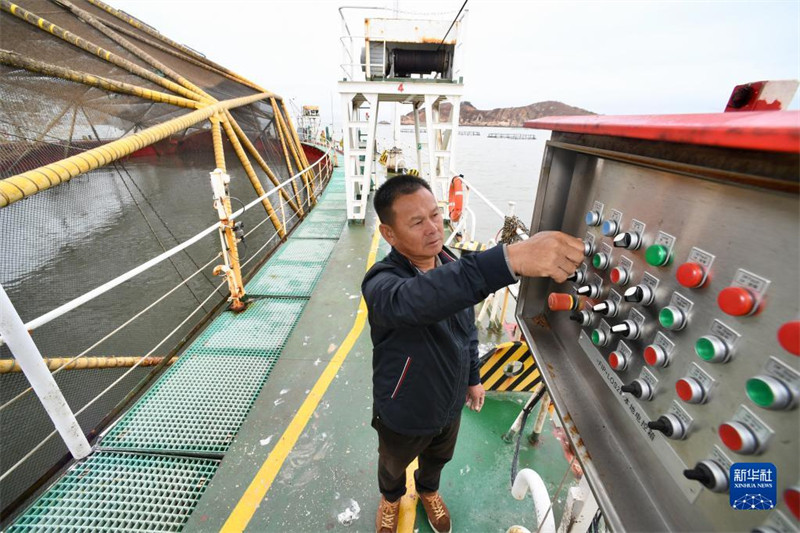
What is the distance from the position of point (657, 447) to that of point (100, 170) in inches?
192

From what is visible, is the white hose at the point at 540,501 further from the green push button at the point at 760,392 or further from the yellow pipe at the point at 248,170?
the yellow pipe at the point at 248,170

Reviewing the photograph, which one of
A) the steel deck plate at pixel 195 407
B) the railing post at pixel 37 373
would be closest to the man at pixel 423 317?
the steel deck plate at pixel 195 407

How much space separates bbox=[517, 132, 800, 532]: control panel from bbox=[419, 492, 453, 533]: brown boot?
1203 millimetres

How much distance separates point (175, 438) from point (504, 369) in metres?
2.56

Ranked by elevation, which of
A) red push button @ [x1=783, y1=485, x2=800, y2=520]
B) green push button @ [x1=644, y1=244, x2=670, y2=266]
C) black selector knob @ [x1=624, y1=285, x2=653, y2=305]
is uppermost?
green push button @ [x1=644, y1=244, x2=670, y2=266]

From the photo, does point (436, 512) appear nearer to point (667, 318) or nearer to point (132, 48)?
point (667, 318)

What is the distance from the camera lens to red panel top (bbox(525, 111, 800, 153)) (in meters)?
0.51

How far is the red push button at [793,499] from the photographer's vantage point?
545mm

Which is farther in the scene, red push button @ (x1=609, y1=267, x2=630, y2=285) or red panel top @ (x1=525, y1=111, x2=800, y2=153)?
red push button @ (x1=609, y1=267, x2=630, y2=285)

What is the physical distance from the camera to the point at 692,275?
0.77 meters

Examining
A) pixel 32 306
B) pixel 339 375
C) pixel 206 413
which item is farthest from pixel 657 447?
pixel 32 306

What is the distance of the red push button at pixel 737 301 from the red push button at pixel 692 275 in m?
0.08

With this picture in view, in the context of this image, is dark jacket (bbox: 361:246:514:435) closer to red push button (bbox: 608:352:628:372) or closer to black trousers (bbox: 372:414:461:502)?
black trousers (bbox: 372:414:461:502)

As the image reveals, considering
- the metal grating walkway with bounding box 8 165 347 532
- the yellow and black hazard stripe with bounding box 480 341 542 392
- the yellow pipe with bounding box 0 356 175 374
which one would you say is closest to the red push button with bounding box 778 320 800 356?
the yellow and black hazard stripe with bounding box 480 341 542 392
